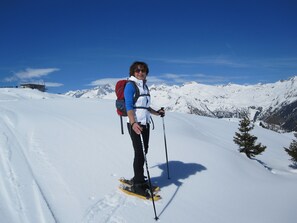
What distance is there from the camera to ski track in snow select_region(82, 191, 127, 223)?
538 cm

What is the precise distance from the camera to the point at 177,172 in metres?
8.88

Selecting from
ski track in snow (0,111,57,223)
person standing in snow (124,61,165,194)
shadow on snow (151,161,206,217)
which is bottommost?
shadow on snow (151,161,206,217)

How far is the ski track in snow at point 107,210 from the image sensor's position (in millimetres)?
5375

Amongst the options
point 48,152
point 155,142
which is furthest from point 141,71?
point 155,142

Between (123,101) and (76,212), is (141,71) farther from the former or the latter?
(76,212)

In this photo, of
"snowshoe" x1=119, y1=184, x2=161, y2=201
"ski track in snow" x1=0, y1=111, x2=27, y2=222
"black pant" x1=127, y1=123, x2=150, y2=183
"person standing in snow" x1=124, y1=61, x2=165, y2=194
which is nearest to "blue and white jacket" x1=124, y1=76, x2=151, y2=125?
"person standing in snow" x1=124, y1=61, x2=165, y2=194

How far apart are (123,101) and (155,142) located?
6765 millimetres

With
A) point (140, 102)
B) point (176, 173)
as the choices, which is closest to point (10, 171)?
point (140, 102)

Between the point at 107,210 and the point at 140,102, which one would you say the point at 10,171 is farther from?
the point at 140,102

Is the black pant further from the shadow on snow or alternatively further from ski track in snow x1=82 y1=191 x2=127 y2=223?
the shadow on snow

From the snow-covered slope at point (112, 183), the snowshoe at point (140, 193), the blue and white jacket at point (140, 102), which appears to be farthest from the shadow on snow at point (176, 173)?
the blue and white jacket at point (140, 102)

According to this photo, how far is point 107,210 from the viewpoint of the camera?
578cm

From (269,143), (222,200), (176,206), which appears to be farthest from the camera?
(269,143)

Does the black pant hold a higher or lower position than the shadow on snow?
higher
